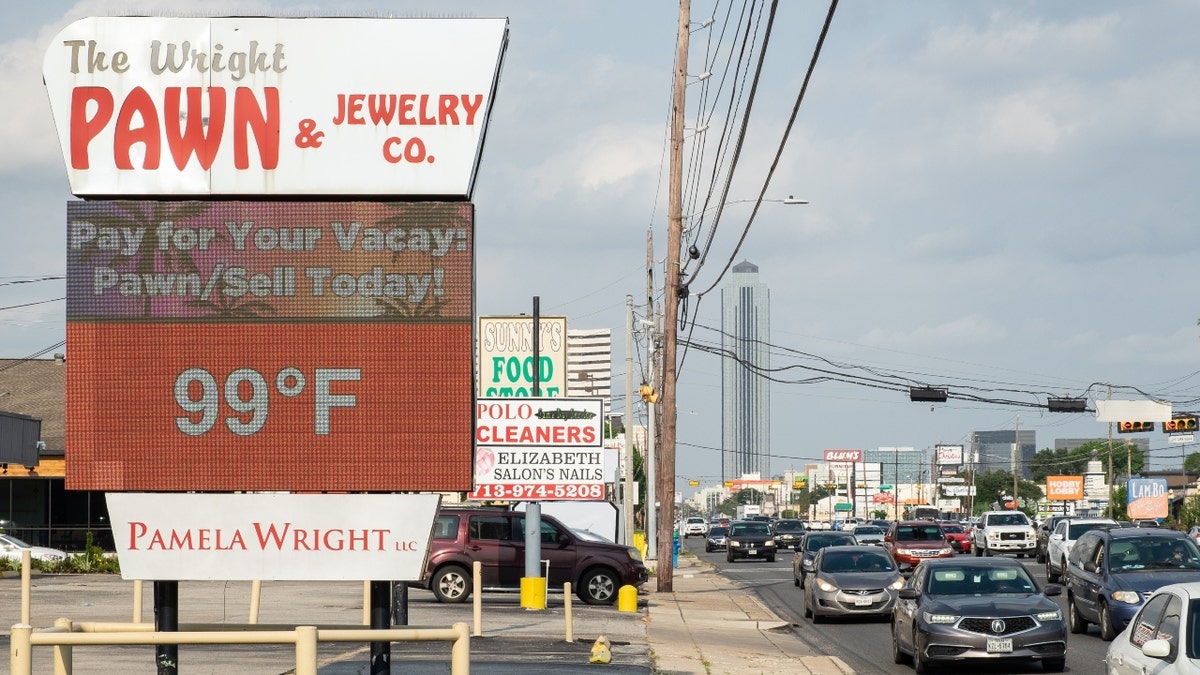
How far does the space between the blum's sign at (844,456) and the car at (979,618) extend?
166 metres

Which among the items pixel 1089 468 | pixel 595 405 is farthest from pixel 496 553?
pixel 1089 468

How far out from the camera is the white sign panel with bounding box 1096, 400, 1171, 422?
225ft

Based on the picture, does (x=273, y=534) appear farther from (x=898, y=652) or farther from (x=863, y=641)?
(x=863, y=641)

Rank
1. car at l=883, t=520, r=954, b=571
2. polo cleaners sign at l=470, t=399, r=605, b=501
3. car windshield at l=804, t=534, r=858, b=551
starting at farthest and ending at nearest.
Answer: car at l=883, t=520, r=954, b=571, car windshield at l=804, t=534, r=858, b=551, polo cleaners sign at l=470, t=399, r=605, b=501

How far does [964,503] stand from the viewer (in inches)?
6826

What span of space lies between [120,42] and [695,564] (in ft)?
165

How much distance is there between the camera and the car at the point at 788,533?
7038cm

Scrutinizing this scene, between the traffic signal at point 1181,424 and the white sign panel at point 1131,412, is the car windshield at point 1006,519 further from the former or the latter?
the traffic signal at point 1181,424

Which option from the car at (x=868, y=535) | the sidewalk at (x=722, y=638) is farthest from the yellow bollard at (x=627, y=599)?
Answer: the car at (x=868, y=535)

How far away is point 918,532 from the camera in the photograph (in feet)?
158

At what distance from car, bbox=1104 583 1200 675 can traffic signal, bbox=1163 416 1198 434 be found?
57.4m

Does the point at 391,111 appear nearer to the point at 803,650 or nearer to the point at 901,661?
the point at 901,661

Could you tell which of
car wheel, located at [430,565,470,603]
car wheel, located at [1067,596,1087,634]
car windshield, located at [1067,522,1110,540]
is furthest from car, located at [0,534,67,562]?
car windshield, located at [1067,522,1110,540]

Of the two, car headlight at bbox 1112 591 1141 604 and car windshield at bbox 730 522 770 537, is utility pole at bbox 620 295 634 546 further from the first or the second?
car headlight at bbox 1112 591 1141 604
